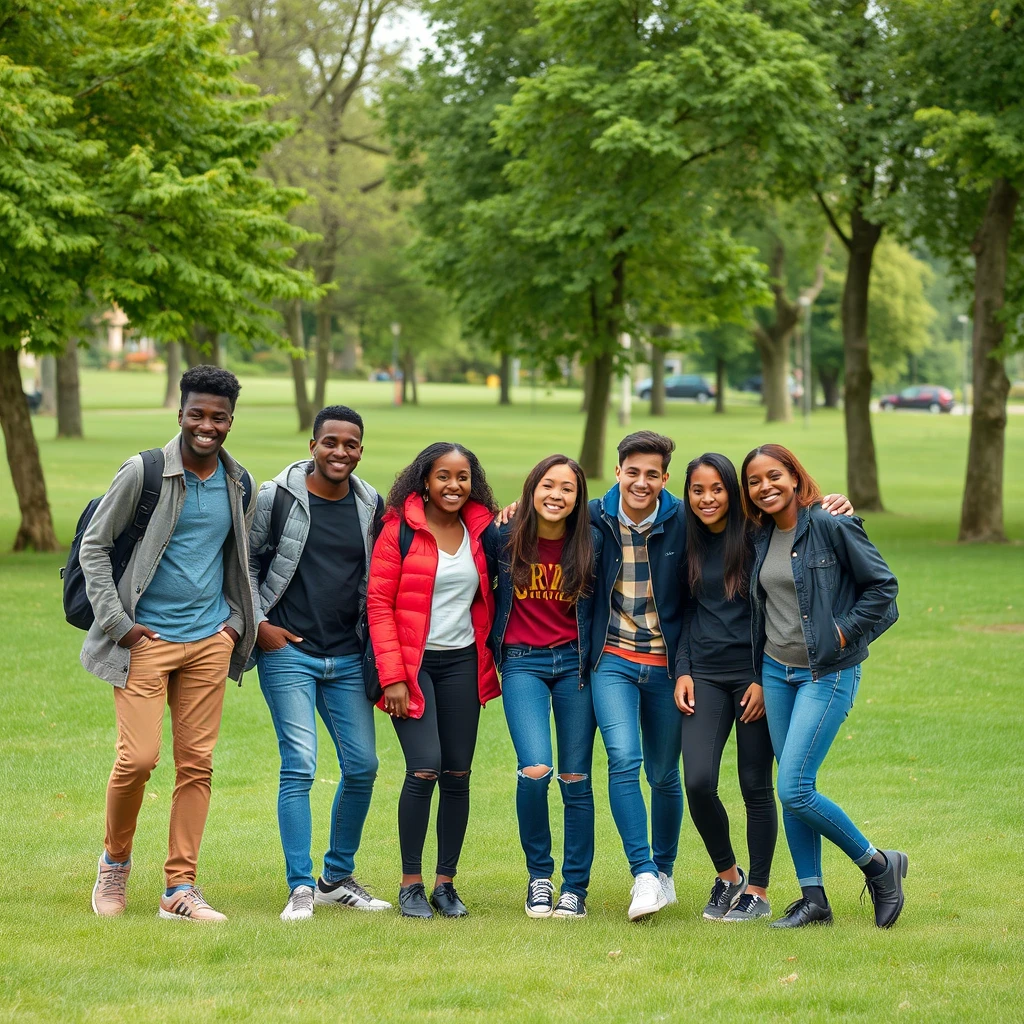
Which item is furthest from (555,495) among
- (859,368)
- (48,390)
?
(48,390)

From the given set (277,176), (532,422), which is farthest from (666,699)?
(532,422)

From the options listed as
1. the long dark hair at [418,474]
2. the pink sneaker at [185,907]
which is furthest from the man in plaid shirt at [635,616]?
the pink sneaker at [185,907]

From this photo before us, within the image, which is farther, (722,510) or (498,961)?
(722,510)

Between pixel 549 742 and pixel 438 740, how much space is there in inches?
17.9

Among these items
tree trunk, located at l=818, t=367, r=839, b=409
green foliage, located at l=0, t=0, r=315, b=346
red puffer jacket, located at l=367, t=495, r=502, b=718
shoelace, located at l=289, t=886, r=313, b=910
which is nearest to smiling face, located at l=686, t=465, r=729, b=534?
red puffer jacket, located at l=367, t=495, r=502, b=718

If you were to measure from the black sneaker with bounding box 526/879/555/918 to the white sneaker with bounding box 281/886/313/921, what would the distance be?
88 centimetres

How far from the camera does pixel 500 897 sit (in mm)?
6129

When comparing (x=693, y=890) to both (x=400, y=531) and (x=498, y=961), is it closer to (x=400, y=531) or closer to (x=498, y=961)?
(x=498, y=961)

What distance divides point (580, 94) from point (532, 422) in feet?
116

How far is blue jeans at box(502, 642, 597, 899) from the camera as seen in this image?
18.4 feet

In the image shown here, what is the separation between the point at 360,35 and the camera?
40.3m

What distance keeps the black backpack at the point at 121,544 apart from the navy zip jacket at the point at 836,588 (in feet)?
7.71

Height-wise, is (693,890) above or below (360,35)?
below

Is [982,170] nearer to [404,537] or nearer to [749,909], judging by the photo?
[749,909]
